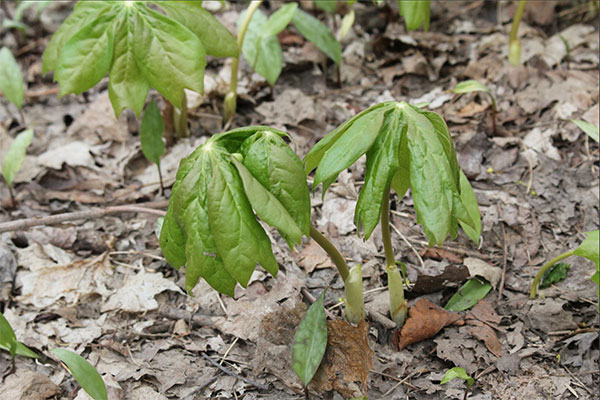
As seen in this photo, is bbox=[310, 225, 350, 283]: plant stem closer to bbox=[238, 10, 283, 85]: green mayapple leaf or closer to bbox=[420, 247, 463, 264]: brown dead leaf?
bbox=[420, 247, 463, 264]: brown dead leaf

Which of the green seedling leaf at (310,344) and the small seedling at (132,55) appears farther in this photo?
the small seedling at (132,55)

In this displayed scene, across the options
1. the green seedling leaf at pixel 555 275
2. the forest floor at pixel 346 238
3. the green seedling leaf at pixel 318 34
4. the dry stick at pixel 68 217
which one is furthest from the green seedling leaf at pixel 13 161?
the green seedling leaf at pixel 555 275

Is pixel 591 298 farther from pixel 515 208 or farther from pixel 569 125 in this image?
pixel 569 125

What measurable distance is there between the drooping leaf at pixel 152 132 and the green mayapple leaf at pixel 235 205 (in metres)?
0.80

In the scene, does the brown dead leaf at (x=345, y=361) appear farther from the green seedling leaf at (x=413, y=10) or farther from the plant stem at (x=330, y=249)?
the green seedling leaf at (x=413, y=10)

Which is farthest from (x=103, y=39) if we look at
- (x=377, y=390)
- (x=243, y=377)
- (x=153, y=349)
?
Answer: (x=377, y=390)

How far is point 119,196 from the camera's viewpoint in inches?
88.3

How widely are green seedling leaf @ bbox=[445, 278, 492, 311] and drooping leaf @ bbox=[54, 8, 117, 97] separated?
1209 mm

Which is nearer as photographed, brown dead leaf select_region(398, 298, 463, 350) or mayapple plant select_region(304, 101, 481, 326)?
mayapple plant select_region(304, 101, 481, 326)

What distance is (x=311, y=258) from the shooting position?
1.89 meters

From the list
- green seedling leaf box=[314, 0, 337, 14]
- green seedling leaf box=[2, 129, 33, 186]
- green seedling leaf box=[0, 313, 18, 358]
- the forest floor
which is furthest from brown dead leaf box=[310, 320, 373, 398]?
green seedling leaf box=[314, 0, 337, 14]

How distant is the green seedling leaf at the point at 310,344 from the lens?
1416 mm

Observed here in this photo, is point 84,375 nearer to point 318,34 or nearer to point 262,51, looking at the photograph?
point 262,51

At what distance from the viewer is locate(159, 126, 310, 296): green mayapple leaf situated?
1.18 meters
